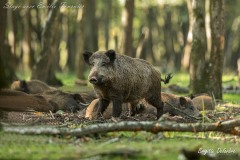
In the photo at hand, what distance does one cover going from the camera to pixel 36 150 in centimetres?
805

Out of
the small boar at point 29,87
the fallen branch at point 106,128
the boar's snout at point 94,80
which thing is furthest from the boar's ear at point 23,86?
the fallen branch at point 106,128

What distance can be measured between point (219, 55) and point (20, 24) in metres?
33.6

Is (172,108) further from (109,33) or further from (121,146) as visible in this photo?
(109,33)

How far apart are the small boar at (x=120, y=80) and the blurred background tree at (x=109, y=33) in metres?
5.97

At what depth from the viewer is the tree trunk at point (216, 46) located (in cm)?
1781

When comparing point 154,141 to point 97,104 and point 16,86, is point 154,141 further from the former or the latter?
point 16,86

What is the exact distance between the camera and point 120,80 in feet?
38.5

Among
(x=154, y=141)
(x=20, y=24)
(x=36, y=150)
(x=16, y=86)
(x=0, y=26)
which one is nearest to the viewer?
(x=36, y=150)

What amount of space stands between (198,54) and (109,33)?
4195 cm

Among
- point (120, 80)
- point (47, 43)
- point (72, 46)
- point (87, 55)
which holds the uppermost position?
point (87, 55)

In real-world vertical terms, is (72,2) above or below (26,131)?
above

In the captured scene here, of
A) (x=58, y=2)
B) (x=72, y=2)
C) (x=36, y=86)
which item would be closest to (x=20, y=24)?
(x=72, y=2)

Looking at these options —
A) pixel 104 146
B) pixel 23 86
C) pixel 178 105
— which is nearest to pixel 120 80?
pixel 178 105

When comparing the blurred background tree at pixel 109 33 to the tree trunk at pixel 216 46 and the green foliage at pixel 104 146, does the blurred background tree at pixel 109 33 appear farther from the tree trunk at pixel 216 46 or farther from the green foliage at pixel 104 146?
the green foliage at pixel 104 146
